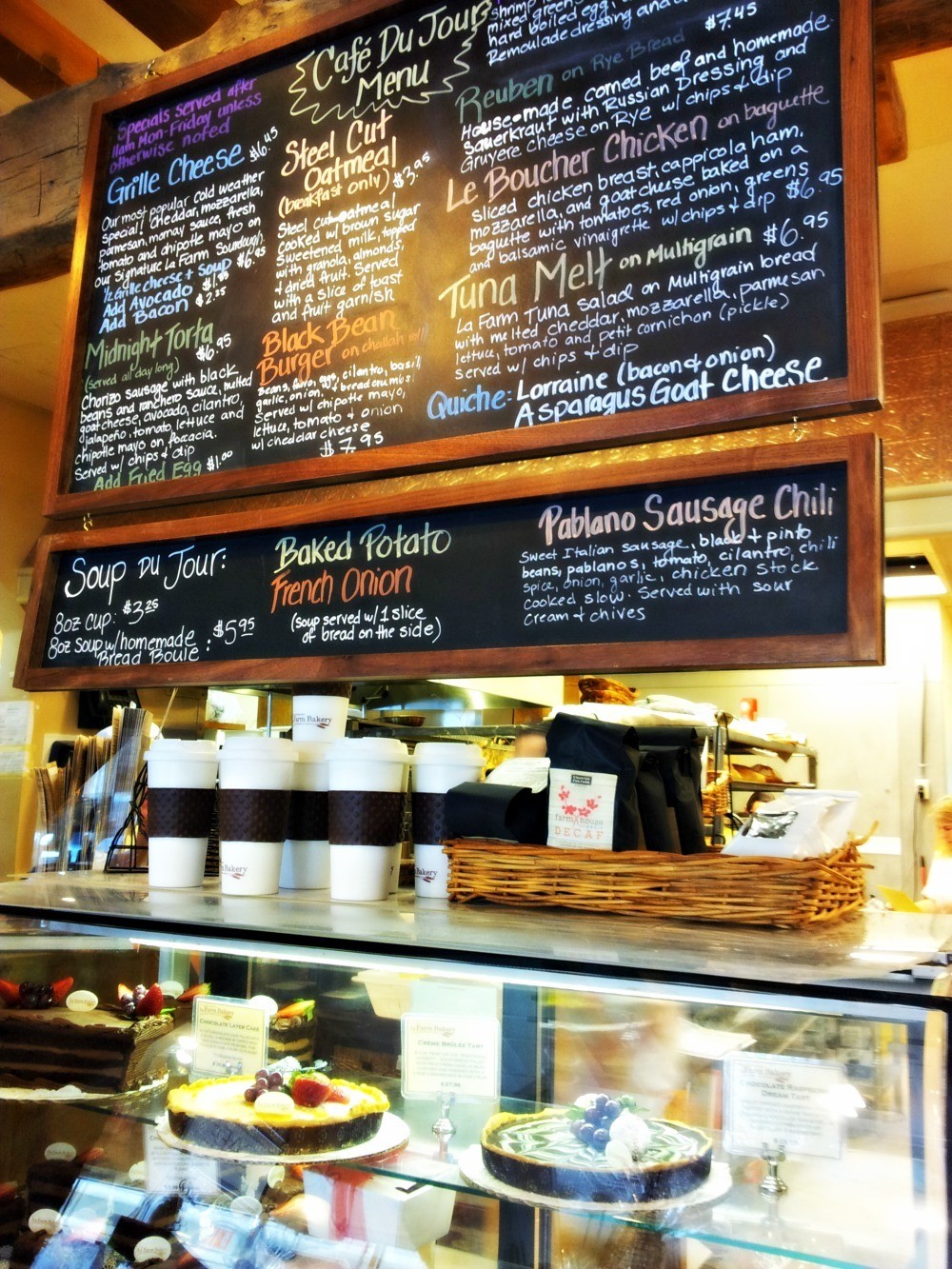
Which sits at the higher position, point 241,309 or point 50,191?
point 50,191

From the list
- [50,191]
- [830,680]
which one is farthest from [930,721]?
[50,191]

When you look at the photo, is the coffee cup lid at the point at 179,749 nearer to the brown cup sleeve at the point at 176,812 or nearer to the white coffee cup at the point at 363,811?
the brown cup sleeve at the point at 176,812

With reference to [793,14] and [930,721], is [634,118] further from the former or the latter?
[930,721]

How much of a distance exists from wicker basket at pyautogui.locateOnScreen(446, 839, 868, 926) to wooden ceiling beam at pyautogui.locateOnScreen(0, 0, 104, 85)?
8.36ft

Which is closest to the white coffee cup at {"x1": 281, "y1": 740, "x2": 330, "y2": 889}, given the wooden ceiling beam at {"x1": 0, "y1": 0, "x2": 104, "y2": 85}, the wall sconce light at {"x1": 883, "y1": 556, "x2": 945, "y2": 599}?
the wooden ceiling beam at {"x1": 0, "y1": 0, "x2": 104, "y2": 85}

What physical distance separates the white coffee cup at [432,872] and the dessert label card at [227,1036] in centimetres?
33

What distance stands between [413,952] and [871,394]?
1.05 meters

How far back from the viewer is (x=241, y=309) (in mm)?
2303

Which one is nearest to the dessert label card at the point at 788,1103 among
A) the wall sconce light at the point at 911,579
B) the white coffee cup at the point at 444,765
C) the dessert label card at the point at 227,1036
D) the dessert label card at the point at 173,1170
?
the white coffee cup at the point at 444,765

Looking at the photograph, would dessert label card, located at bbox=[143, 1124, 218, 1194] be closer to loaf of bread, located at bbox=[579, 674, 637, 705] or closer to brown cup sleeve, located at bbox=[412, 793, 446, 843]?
brown cup sleeve, located at bbox=[412, 793, 446, 843]

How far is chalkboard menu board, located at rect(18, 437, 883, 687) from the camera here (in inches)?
60.6

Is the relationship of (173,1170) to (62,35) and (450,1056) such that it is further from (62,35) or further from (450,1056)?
(62,35)

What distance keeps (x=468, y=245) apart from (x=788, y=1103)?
5.26 feet

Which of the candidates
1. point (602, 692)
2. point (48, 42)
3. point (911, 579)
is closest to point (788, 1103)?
point (602, 692)
